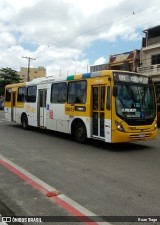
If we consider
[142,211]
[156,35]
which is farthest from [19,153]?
[156,35]

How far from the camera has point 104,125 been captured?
1138 cm

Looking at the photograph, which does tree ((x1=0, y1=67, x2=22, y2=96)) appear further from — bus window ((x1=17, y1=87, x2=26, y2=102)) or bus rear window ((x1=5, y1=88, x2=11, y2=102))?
bus window ((x1=17, y1=87, x2=26, y2=102))

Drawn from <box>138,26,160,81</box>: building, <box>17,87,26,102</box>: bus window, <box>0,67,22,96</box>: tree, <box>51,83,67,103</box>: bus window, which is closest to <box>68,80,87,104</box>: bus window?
<box>51,83,67,103</box>: bus window

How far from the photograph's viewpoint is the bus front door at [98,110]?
38.1 ft

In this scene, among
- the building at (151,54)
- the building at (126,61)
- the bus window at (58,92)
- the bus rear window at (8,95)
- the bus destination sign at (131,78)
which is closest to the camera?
the bus destination sign at (131,78)

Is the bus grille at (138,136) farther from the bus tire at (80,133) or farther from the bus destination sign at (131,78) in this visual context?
the bus tire at (80,133)

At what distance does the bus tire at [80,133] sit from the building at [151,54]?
22983mm

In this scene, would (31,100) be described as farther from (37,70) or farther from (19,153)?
(37,70)

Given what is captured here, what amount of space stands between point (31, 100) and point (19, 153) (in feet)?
23.7

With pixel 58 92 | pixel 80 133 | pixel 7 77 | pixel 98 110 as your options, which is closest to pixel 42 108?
pixel 58 92

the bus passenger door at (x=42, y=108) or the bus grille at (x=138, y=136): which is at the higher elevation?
the bus passenger door at (x=42, y=108)

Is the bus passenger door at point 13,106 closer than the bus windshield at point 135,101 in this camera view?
No

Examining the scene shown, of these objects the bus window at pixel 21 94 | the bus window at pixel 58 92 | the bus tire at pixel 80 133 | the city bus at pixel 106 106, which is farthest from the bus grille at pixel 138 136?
the bus window at pixel 21 94

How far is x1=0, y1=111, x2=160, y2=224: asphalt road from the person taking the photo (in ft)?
17.8
